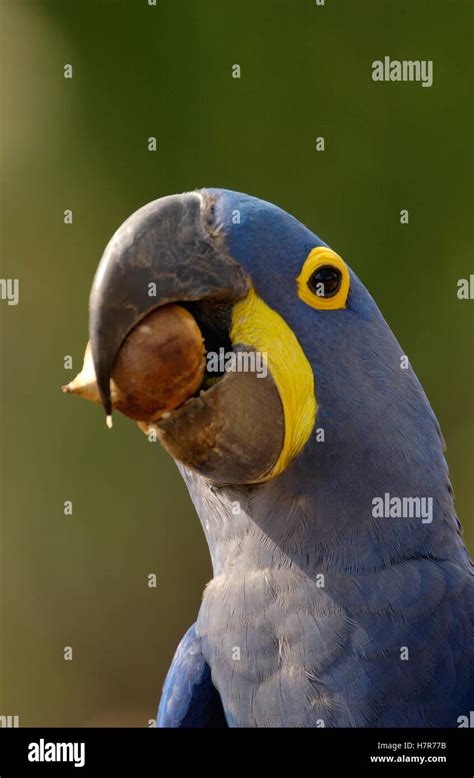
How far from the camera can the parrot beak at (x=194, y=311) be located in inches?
63.9

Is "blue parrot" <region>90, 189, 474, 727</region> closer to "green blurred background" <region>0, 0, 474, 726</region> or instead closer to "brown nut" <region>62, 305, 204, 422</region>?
"brown nut" <region>62, 305, 204, 422</region>

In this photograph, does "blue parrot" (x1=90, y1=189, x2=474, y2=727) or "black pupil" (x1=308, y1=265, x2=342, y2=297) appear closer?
"blue parrot" (x1=90, y1=189, x2=474, y2=727)

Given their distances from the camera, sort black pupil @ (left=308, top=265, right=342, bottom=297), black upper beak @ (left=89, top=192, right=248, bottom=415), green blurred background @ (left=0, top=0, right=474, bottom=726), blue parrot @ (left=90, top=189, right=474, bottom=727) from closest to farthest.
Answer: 1. black upper beak @ (left=89, top=192, right=248, bottom=415)
2. blue parrot @ (left=90, top=189, right=474, bottom=727)
3. black pupil @ (left=308, top=265, right=342, bottom=297)
4. green blurred background @ (left=0, top=0, right=474, bottom=726)

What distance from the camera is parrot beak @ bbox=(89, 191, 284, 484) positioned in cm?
162

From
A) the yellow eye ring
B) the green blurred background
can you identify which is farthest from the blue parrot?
the green blurred background

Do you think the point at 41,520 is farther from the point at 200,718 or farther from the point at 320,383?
the point at 320,383

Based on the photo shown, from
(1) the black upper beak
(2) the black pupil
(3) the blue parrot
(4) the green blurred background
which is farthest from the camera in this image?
(4) the green blurred background

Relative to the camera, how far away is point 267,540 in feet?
6.40

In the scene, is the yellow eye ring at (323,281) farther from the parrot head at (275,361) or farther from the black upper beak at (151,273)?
the black upper beak at (151,273)

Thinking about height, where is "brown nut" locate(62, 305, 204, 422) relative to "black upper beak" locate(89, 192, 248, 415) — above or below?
below

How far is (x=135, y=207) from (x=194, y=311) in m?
3.61

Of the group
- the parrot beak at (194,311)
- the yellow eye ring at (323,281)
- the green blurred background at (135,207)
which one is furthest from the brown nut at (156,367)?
the green blurred background at (135,207)

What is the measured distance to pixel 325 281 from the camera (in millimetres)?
1893

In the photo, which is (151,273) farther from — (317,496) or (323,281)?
(317,496)
